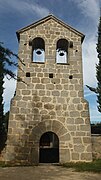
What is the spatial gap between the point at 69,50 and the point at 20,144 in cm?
557

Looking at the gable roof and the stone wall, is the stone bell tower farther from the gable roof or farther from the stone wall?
the stone wall

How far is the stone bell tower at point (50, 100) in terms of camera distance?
32.0ft

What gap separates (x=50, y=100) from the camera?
10.5 metres

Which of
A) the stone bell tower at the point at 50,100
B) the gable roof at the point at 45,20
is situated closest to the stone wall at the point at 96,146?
the stone bell tower at the point at 50,100

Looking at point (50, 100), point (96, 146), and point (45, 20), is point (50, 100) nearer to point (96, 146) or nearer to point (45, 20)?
point (96, 146)

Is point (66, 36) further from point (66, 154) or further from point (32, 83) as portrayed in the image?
point (66, 154)

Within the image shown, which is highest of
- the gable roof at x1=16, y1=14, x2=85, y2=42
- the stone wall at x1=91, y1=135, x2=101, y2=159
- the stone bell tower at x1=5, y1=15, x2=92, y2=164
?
the gable roof at x1=16, y1=14, x2=85, y2=42

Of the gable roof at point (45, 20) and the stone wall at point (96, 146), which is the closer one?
the stone wall at point (96, 146)

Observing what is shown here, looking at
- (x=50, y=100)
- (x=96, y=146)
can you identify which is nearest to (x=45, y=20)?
(x=50, y=100)

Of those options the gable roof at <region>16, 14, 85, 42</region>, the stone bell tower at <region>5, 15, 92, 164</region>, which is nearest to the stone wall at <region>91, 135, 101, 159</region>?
the stone bell tower at <region>5, 15, 92, 164</region>

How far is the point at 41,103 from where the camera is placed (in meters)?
10.4

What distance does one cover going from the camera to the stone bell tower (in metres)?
9.77

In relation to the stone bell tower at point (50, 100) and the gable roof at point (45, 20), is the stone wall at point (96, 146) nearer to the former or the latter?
the stone bell tower at point (50, 100)

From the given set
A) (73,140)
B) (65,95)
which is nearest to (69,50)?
(65,95)
